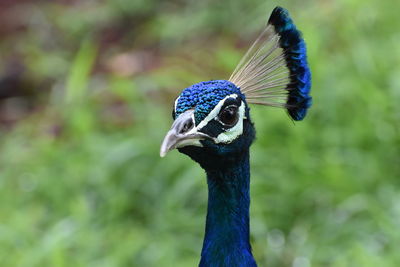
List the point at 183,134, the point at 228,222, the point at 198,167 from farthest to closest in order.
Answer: the point at 198,167 < the point at 228,222 < the point at 183,134

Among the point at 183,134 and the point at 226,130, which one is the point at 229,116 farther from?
the point at 183,134

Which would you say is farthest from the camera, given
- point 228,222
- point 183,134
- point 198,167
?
point 198,167

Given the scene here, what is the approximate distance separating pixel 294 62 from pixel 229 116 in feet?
0.73

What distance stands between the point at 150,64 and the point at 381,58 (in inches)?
50.1

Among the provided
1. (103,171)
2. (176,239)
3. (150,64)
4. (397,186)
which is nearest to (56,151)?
(103,171)

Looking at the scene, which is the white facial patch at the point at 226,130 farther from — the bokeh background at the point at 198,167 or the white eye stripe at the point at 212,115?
the bokeh background at the point at 198,167

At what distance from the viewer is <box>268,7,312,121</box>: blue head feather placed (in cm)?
154

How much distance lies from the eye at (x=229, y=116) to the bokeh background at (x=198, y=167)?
1.00 meters

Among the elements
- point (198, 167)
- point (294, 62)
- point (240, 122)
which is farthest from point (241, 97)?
point (198, 167)

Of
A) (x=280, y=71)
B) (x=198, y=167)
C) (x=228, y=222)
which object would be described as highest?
(x=198, y=167)

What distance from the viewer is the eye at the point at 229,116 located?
4.66 ft

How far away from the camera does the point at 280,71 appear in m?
1.58

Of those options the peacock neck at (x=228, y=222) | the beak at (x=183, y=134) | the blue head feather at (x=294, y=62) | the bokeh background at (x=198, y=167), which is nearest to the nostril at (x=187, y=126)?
the beak at (x=183, y=134)

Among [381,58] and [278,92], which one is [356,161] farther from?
[278,92]
